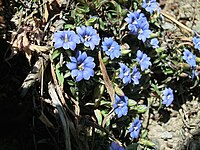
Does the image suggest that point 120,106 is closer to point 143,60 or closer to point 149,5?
point 143,60

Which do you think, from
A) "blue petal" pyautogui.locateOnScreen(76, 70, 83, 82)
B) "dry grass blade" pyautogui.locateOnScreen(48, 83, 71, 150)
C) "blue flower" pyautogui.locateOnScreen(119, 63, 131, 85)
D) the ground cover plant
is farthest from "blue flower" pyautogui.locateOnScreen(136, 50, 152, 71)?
"dry grass blade" pyautogui.locateOnScreen(48, 83, 71, 150)

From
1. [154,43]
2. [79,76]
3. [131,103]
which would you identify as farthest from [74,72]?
[154,43]

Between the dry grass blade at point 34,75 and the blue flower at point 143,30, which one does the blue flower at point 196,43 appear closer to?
the blue flower at point 143,30

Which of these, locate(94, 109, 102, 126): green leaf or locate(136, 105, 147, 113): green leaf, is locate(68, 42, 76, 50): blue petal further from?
locate(136, 105, 147, 113): green leaf

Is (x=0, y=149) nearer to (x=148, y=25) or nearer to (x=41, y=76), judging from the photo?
(x=41, y=76)

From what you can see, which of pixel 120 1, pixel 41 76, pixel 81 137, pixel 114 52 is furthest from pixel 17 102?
pixel 120 1

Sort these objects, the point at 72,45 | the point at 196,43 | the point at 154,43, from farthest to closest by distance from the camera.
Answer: the point at 196,43 < the point at 154,43 < the point at 72,45

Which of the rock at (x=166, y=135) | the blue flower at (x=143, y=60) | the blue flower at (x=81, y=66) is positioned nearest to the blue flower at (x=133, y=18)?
the blue flower at (x=143, y=60)
